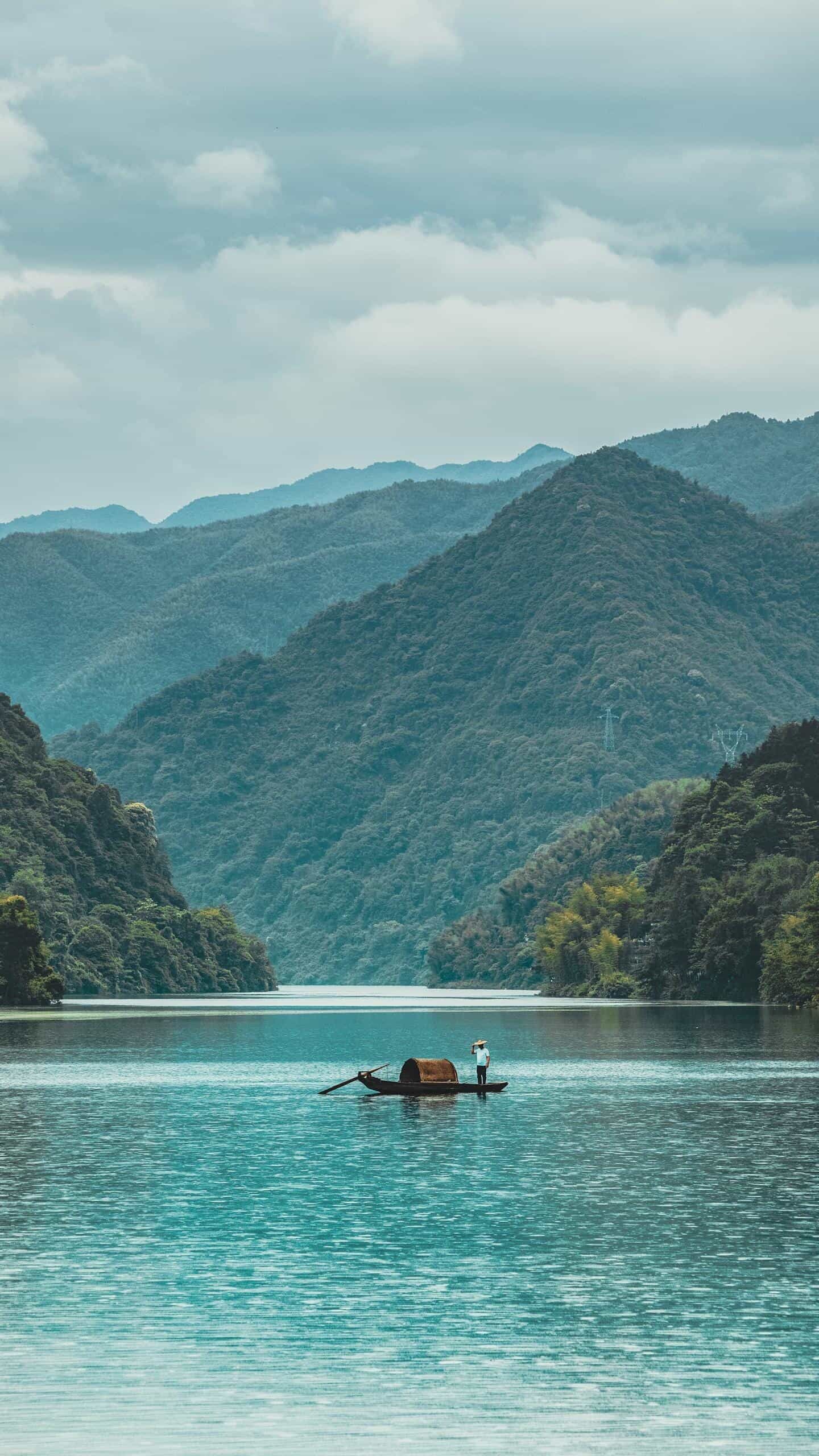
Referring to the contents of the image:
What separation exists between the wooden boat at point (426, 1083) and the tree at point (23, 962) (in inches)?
3382

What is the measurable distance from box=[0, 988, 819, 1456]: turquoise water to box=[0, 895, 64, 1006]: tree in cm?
8244

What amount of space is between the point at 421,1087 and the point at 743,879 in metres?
104

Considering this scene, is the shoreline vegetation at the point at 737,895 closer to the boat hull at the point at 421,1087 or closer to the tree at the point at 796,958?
the tree at the point at 796,958

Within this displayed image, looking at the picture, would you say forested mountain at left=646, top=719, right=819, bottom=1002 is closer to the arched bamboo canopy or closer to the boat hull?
the boat hull

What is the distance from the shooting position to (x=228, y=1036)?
116250 millimetres

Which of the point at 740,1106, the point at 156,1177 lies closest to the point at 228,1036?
the point at 740,1106

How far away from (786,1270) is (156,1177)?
16425 mm

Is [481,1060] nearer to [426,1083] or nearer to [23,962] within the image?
[426,1083]

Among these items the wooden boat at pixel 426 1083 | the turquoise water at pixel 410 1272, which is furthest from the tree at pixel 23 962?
the wooden boat at pixel 426 1083

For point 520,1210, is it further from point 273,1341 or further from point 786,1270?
point 273,1341

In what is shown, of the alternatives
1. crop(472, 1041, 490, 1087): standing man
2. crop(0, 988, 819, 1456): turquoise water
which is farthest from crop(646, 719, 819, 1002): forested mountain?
crop(0, 988, 819, 1456): turquoise water

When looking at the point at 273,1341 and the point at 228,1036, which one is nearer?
the point at 273,1341

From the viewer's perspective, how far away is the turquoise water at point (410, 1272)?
2444 cm

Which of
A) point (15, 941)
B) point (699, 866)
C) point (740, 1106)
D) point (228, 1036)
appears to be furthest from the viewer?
point (699, 866)
